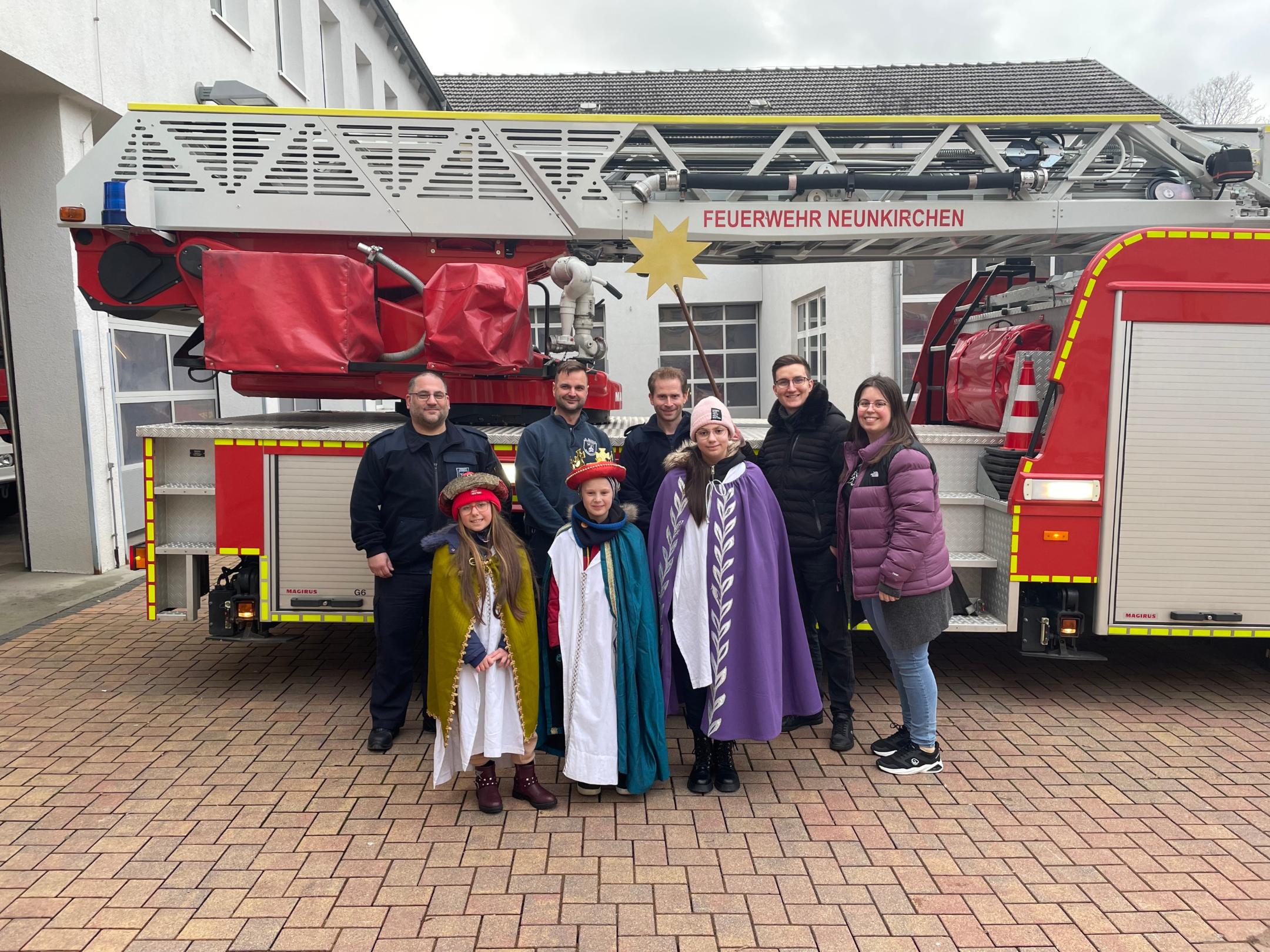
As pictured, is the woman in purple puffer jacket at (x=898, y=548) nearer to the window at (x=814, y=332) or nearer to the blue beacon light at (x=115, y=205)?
the blue beacon light at (x=115, y=205)

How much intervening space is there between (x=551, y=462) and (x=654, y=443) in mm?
506

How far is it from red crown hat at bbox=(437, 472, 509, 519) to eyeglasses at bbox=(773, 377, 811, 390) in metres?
1.41

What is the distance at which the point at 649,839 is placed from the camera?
3.49 metres

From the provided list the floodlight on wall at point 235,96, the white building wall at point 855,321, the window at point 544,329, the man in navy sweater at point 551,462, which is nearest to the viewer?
the man in navy sweater at point 551,462

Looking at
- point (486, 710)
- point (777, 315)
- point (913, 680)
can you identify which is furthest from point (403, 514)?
point (777, 315)

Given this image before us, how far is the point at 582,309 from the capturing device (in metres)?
5.40

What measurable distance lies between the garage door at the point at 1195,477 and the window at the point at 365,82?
1551 cm

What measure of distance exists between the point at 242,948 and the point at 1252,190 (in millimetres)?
6110

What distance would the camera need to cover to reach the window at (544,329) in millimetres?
5676

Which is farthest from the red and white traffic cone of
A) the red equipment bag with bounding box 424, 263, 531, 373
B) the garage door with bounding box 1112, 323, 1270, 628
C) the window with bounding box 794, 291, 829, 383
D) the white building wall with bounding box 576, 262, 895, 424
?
the window with bounding box 794, 291, 829, 383

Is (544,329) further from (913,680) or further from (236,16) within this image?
(236,16)

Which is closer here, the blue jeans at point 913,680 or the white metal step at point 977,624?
the blue jeans at point 913,680

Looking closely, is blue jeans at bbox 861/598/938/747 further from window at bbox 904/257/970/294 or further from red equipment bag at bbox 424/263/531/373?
window at bbox 904/257/970/294

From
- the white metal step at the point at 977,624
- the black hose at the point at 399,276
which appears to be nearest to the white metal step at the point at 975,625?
the white metal step at the point at 977,624
